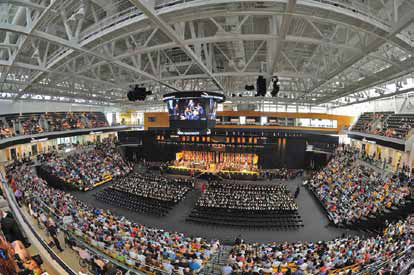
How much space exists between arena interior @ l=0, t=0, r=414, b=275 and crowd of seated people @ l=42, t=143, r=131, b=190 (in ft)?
0.68

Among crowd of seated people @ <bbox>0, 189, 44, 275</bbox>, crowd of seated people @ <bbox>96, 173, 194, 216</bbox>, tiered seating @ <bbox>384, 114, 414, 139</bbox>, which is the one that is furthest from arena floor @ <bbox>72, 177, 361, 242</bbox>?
crowd of seated people @ <bbox>0, 189, 44, 275</bbox>

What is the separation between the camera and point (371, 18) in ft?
16.5

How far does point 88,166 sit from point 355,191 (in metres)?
25.1

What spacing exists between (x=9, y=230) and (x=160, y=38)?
902 centimetres

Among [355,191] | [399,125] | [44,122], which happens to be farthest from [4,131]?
[399,125]

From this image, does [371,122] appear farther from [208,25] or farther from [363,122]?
[208,25]

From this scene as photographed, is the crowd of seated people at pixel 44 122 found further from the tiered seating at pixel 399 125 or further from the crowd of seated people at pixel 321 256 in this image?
the tiered seating at pixel 399 125

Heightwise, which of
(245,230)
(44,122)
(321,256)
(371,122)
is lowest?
(245,230)

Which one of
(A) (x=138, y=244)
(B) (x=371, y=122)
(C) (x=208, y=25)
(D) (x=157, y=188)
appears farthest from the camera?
(B) (x=371, y=122)

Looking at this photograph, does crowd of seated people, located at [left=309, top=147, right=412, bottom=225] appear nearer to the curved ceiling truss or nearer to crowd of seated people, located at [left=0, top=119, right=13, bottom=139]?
the curved ceiling truss

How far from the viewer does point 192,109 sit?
14.6 metres

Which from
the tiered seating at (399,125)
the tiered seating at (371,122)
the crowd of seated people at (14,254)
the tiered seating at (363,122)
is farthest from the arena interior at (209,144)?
the tiered seating at (363,122)

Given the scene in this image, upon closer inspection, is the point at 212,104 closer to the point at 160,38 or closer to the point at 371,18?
the point at 160,38

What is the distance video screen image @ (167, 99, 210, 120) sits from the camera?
14.5 metres
